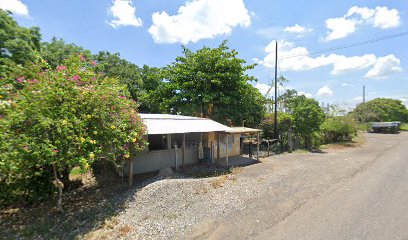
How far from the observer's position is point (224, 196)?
269 inches

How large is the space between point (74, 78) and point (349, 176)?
1146cm

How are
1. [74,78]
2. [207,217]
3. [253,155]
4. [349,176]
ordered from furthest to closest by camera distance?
[253,155] → [349,176] → [74,78] → [207,217]

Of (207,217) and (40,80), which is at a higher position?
(40,80)

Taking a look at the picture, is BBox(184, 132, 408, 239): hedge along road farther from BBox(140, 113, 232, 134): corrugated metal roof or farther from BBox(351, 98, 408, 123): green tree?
BBox(351, 98, 408, 123): green tree

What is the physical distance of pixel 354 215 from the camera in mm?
5449

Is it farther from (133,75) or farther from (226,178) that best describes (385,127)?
(133,75)

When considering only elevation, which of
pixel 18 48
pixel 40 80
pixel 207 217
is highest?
pixel 18 48

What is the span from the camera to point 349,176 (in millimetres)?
9039

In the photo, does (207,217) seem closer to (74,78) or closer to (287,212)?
(287,212)

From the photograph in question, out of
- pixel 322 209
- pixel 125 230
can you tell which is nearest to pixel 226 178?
pixel 322 209

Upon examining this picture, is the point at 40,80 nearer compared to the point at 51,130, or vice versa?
the point at 51,130

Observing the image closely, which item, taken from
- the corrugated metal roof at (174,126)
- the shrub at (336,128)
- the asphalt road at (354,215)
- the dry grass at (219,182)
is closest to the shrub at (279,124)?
the shrub at (336,128)

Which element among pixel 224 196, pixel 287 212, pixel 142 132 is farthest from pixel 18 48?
pixel 287 212

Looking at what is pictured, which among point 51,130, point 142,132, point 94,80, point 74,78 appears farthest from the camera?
point 142,132
